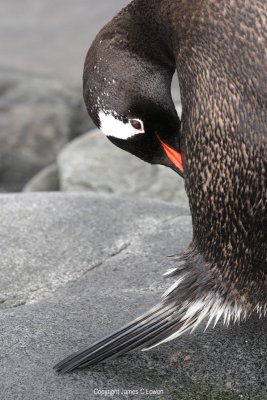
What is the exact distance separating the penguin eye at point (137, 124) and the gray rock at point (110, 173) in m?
2.56

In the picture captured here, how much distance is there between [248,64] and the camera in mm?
2941

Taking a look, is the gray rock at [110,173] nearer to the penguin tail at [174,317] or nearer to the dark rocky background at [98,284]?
the dark rocky background at [98,284]

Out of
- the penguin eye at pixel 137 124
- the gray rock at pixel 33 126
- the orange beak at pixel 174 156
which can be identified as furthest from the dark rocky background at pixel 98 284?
the gray rock at pixel 33 126

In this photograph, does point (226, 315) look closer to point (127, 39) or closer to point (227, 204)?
point (227, 204)

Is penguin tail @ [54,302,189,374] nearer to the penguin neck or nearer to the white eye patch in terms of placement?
the white eye patch

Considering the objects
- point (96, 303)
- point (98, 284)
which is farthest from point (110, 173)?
point (96, 303)

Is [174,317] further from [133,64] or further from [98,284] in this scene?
[133,64]

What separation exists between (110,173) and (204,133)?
10.2 feet

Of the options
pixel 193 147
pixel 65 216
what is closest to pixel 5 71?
pixel 65 216

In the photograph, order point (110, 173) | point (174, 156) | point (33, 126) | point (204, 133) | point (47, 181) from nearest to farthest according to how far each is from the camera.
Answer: point (204, 133), point (174, 156), point (110, 173), point (47, 181), point (33, 126)

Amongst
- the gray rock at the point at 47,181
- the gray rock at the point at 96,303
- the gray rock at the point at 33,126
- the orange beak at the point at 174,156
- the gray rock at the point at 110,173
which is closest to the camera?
the gray rock at the point at 96,303

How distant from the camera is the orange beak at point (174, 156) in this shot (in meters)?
3.29

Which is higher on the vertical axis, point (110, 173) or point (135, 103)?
point (135, 103)

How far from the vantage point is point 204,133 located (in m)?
3.01
